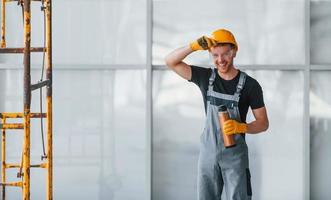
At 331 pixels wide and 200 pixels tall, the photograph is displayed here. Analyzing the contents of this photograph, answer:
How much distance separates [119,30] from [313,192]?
2.33 metres

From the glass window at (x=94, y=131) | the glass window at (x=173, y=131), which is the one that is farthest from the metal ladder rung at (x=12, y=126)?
the glass window at (x=173, y=131)

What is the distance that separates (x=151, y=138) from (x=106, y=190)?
2.11 ft

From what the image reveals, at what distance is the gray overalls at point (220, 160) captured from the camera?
316cm

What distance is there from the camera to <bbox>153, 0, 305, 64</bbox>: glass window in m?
4.92

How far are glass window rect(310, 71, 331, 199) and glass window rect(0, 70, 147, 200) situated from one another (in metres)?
1.55

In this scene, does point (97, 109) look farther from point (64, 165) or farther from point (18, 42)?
point (18, 42)

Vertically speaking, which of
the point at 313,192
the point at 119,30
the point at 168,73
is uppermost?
the point at 119,30

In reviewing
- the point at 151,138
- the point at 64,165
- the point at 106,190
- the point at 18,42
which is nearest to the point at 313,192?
the point at 151,138

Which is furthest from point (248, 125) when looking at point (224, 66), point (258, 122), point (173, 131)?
point (173, 131)

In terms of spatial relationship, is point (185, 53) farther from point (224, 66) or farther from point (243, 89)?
point (243, 89)

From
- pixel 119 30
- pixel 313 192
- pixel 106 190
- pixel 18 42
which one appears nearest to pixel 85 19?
pixel 119 30

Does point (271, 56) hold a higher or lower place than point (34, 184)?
higher

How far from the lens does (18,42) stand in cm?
490

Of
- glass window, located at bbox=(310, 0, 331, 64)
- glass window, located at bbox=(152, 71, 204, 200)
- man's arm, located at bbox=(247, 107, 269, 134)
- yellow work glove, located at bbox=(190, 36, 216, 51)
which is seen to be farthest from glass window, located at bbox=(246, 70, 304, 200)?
yellow work glove, located at bbox=(190, 36, 216, 51)
